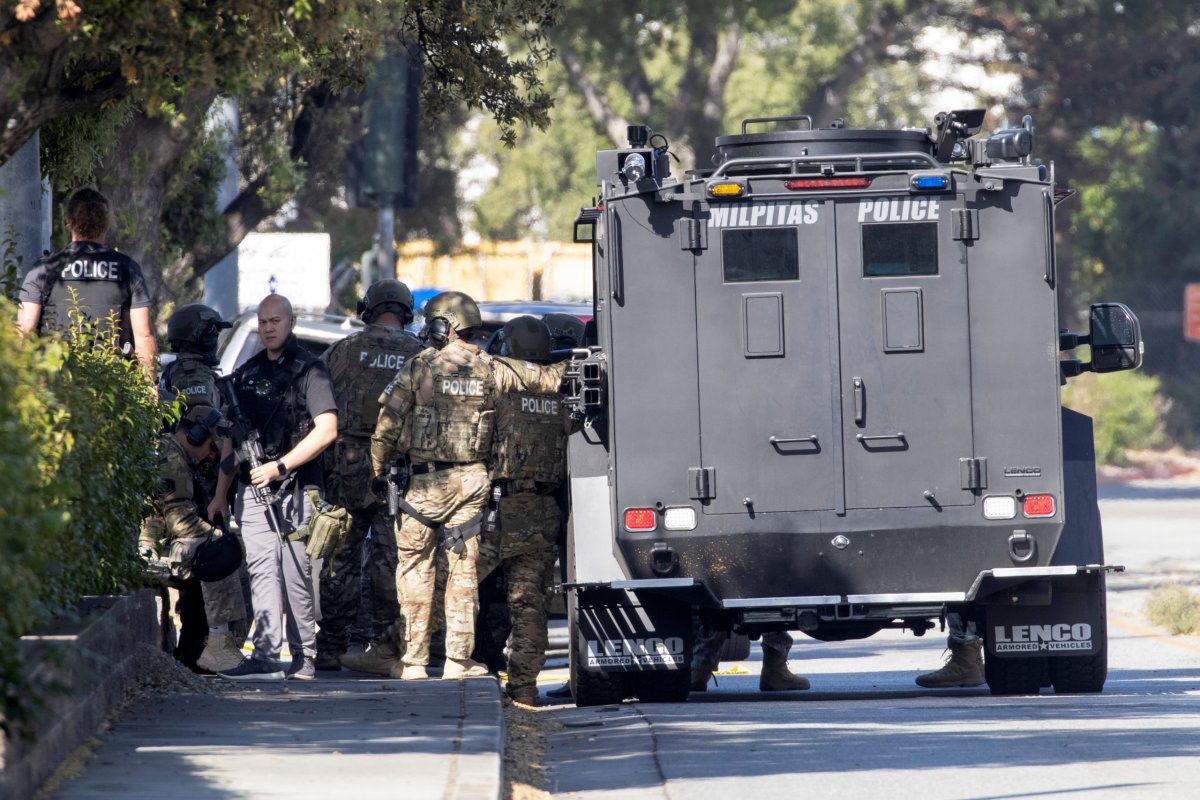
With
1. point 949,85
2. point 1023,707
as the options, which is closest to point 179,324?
point 1023,707

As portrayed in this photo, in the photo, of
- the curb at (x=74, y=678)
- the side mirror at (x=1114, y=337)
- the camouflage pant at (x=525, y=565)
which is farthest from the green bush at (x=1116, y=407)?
the curb at (x=74, y=678)

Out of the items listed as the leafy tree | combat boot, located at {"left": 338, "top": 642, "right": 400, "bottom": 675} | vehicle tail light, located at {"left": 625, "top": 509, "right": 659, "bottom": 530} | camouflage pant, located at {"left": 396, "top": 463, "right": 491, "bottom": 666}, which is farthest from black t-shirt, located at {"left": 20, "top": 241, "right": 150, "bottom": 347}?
vehicle tail light, located at {"left": 625, "top": 509, "right": 659, "bottom": 530}

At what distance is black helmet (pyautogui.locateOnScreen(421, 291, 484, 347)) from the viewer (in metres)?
10.4

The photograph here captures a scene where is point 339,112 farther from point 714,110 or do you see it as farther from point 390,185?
point 714,110

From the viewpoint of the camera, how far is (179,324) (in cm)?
1070

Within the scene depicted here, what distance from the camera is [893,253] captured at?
10039 millimetres

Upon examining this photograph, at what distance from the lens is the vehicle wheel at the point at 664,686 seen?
10398 mm

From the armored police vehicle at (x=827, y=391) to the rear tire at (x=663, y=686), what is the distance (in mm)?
465

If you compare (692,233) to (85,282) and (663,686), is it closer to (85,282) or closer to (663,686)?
(663,686)

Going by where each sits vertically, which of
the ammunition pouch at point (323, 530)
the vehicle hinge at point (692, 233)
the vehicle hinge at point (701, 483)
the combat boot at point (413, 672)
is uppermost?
the vehicle hinge at point (692, 233)

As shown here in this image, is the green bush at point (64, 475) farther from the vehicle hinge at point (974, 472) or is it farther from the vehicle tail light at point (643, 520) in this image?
the vehicle hinge at point (974, 472)

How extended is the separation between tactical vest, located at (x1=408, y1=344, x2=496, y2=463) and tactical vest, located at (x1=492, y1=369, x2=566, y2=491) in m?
0.11

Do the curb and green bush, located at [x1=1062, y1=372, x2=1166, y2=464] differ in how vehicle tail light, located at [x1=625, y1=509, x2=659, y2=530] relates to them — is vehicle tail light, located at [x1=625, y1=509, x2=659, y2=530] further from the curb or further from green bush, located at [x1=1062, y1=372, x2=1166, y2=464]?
green bush, located at [x1=1062, y1=372, x2=1166, y2=464]

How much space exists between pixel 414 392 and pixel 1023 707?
3.37m
